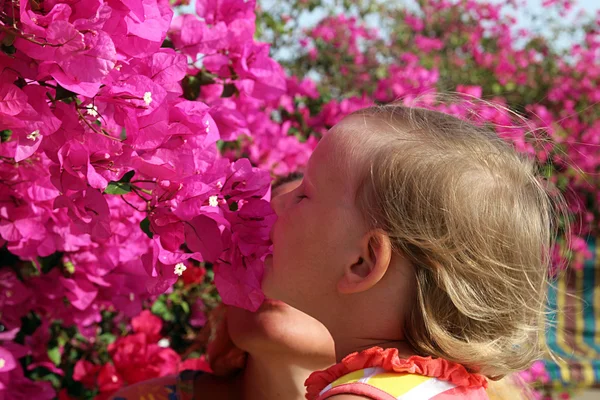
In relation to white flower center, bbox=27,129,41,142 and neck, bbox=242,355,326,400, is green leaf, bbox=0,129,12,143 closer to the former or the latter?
white flower center, bbox=27,129,41,142

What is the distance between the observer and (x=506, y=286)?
112 centimetres

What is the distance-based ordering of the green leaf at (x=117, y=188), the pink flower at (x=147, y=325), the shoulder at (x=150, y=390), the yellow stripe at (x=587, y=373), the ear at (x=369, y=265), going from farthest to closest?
the yellow stripe at (x=587, y=373)
the pink flower at (x=147, y=325)
the shoulder at (x=150, y=390)
the ear at (x=369, y=265)
the green leaf at (x=117, y=188)

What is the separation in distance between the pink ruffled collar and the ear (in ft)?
0.30

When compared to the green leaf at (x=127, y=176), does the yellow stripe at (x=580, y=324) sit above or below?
below

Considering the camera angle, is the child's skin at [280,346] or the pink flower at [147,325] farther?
the pink flower at [147,325]

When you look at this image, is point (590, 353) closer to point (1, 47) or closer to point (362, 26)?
point (362, 26)

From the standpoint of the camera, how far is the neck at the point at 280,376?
4.85 feet

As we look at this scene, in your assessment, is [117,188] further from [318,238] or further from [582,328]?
[582,328]

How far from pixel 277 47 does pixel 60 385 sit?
2.36m

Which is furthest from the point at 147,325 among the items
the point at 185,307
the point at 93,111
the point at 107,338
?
the point at 93,111

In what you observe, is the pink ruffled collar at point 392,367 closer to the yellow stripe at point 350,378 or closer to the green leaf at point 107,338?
the yellow stripe at point 350,378

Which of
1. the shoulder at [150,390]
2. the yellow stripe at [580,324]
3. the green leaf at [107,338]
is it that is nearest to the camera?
the shoulder at [150,390]

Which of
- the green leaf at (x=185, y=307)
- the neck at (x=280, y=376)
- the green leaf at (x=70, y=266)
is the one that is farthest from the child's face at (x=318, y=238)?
the green leaf at (x=185, y=307)

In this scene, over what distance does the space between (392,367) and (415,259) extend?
153mm
